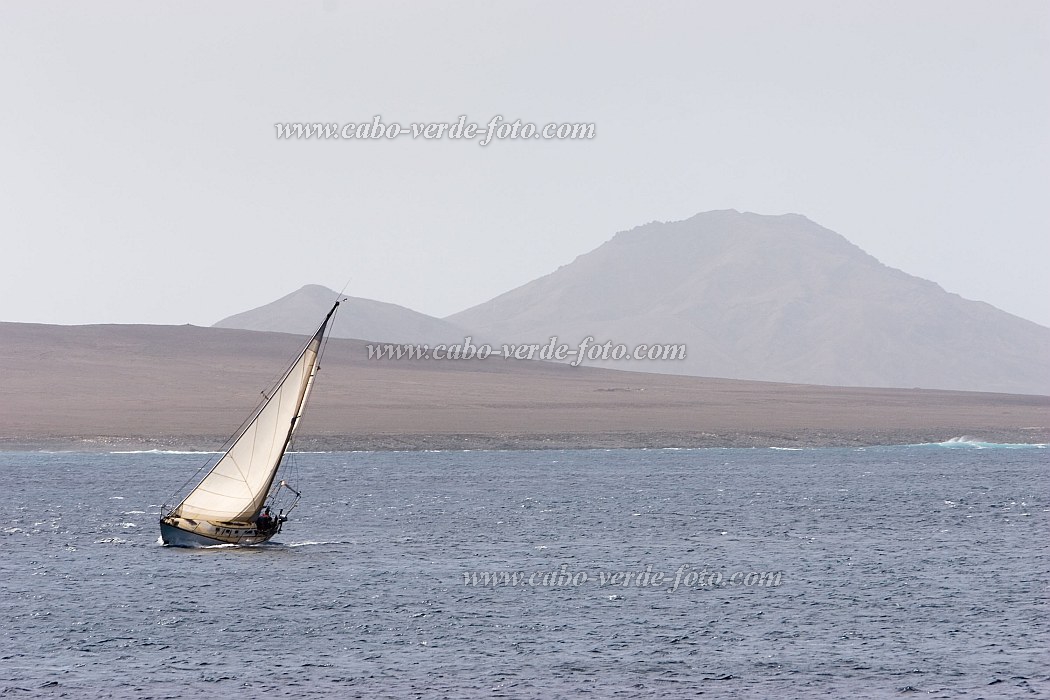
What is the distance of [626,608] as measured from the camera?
44.8 meters

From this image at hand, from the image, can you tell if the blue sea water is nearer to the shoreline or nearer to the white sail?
the white sail

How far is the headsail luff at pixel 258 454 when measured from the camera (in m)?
53.1

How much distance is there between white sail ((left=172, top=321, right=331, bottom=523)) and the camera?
2090 inches

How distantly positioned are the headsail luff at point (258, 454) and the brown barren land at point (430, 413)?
66.6 m

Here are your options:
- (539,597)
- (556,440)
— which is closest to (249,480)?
(539,597)

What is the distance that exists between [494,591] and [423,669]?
38.9 ft

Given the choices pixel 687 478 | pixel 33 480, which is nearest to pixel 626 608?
pixel 687 478

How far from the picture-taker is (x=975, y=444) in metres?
146

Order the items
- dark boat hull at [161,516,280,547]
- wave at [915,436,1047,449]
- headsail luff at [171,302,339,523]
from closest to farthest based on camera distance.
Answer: headsail luff at [171,302,339,523], dark boat hull at [161,516,280,547], wave at [915,436,1047,449]

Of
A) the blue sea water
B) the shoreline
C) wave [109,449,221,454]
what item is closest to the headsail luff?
the blue sea water

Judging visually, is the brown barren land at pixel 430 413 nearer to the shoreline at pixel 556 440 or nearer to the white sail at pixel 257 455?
the shoreline at pixel 556 440

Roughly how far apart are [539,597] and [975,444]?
110 m

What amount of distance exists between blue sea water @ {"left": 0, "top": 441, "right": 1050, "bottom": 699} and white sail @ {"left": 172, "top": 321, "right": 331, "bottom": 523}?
2.07m

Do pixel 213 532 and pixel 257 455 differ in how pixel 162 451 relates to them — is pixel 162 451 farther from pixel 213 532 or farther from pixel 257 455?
pixel 257 455
